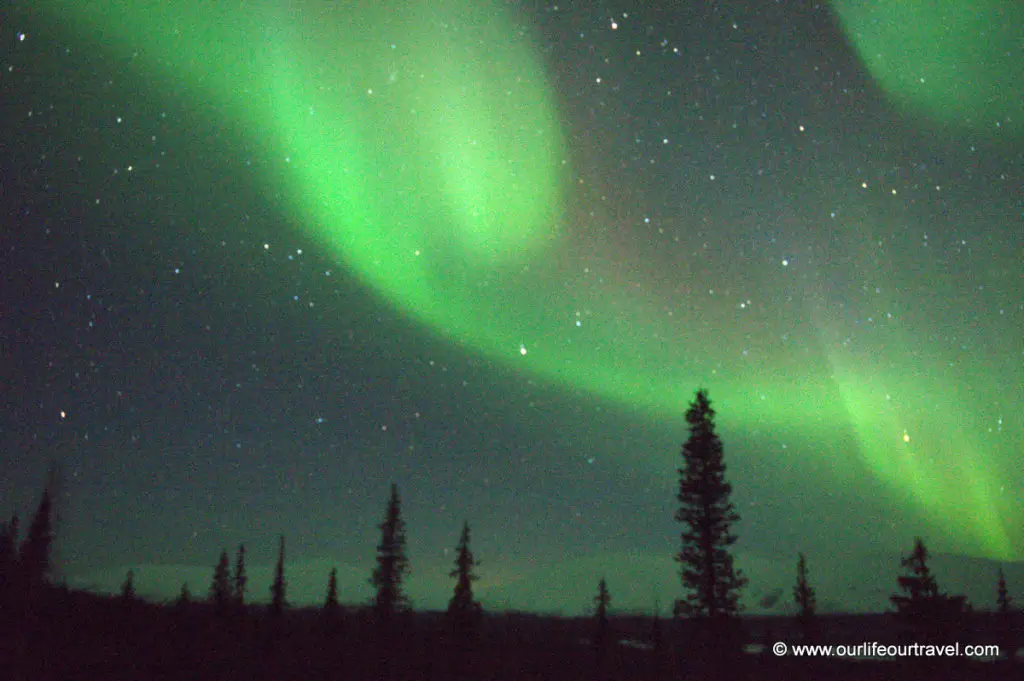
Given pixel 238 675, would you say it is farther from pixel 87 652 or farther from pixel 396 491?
pixel 396 491

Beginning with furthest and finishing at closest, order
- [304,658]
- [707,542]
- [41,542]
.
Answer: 1. [41,542]
2. [304,658]
3. [707,542]

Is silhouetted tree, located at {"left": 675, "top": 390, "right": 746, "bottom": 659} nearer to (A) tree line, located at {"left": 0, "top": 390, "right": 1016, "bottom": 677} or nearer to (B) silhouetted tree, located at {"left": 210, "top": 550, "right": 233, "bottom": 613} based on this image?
(A) tree line, located at {"left": 0, "top": 390, "right": 1016, "bottom": 677}

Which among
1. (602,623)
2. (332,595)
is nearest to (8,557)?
(332,595)

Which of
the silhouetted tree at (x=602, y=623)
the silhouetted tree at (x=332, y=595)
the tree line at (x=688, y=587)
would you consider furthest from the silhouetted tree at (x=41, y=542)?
the silhouetted tree at (x=602, y=623)

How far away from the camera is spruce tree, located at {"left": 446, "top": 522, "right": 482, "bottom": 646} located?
4069cm

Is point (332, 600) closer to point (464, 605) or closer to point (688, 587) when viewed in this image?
point (464, 605)

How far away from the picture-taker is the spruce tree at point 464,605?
4069cm

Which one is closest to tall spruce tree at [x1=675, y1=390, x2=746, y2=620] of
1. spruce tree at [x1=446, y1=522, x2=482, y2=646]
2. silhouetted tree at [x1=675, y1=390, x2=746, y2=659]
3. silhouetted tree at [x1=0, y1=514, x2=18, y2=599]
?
silhouetted tree at [x1=675, y1=390, x2=746, y2=659]

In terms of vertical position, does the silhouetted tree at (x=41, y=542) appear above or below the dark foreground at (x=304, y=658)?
above

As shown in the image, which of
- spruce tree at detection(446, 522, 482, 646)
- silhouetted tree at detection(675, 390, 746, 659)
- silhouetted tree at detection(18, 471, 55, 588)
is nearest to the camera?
silhouetted tree at detection(675, 390, 746, 659)

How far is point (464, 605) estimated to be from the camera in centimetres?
4234

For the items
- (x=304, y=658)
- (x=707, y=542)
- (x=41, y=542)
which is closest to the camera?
(x=707, y=542)

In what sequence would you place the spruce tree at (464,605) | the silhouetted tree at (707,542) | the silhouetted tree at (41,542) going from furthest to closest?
1. the silhouetted tree at (41,542)
2. the spruce tree at (464,605)
3. the silhouetted tree at (707,542)

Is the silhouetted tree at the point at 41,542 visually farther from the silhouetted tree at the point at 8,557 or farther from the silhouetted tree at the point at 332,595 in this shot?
the silhouetted tree at the point at 332,595
